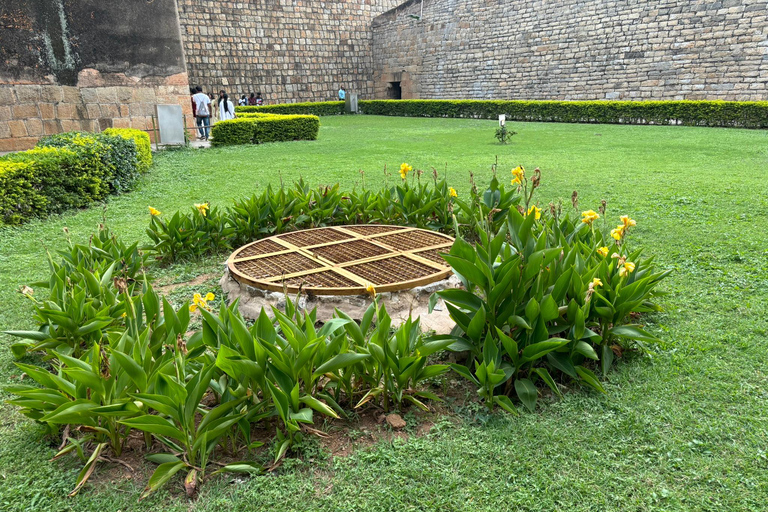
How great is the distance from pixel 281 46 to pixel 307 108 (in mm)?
4224

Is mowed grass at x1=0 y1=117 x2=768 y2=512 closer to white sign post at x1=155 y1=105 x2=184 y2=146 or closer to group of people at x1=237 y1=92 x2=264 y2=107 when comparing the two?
white sign post at x1=155 y1=105 x2=184 y2=146

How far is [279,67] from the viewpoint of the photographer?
26.9 meters

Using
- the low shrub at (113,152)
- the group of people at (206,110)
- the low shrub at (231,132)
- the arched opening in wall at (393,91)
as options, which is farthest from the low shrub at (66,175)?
the arched opening in wall at (393,91)

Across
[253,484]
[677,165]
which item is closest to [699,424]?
[253,484]

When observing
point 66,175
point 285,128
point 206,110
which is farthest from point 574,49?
point 66,175

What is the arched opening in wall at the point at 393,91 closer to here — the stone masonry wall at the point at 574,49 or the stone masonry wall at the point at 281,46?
the stone masonry wall at the point at 574,49

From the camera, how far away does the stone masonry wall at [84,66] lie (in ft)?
38.3

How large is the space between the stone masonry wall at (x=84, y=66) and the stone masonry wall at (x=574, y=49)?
14678 mm

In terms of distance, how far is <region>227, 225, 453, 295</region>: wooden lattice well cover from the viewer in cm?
335

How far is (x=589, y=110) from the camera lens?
18438 millimetres

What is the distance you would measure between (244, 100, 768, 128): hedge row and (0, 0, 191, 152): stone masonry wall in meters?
6.87

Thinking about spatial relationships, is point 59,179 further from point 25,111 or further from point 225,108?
point 225,108

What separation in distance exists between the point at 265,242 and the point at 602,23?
20.1m

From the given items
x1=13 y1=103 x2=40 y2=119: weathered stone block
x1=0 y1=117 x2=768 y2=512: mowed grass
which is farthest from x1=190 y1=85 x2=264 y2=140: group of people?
x1=0 y1=117 x2=768 y2=512: mowed grass
